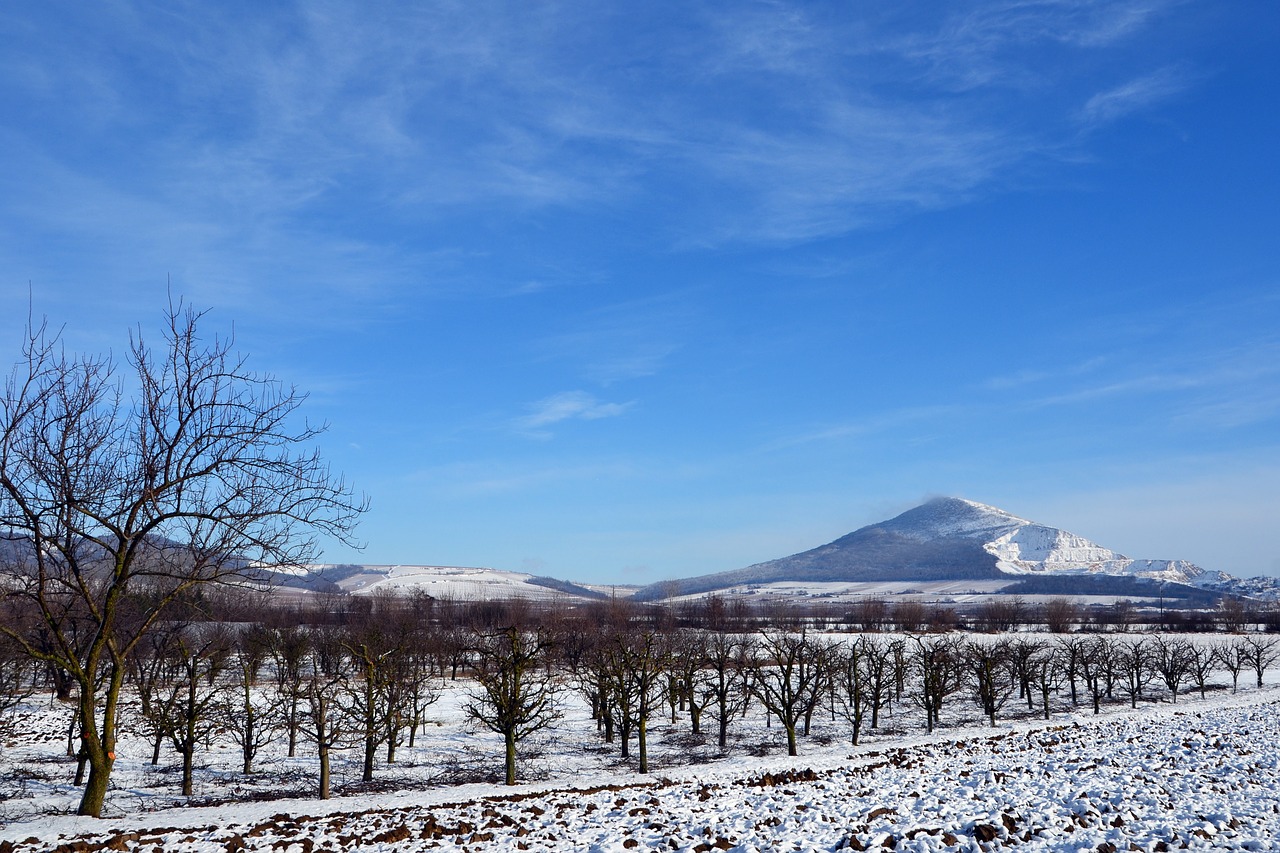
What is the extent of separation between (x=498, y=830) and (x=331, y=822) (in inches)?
144

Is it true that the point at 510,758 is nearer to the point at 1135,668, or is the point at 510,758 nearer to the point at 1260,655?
the point at 1135,668

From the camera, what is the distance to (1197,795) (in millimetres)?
14664

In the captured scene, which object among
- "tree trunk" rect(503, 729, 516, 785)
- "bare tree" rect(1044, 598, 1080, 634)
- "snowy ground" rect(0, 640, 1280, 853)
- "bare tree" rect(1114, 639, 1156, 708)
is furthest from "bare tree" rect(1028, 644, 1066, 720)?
"bare tree" rect(1044, 598, 1080, 634)

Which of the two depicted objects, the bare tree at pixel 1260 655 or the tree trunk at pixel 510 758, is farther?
the bare tree at pixel 1260 655

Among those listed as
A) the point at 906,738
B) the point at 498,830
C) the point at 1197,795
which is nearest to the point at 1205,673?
the point at 906,738

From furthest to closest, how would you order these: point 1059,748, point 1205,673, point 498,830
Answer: point 1205,673 < point 1059,748 < point 498,830

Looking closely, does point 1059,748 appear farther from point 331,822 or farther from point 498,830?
point 331,822

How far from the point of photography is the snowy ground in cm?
1213

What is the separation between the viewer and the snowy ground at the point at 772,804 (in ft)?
39.8

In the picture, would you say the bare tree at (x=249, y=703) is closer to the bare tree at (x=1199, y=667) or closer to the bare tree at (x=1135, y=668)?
the bare tree at (x=1135, y=668)

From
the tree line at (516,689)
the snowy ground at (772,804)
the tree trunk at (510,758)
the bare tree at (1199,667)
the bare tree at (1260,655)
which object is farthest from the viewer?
the bare tree at (1260,655)

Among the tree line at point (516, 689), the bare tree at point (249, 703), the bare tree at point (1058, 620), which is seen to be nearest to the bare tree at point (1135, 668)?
the tree line at point (516, 689)

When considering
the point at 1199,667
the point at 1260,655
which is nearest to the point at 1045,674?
the point at 1199,667

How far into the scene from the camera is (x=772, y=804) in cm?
1482
